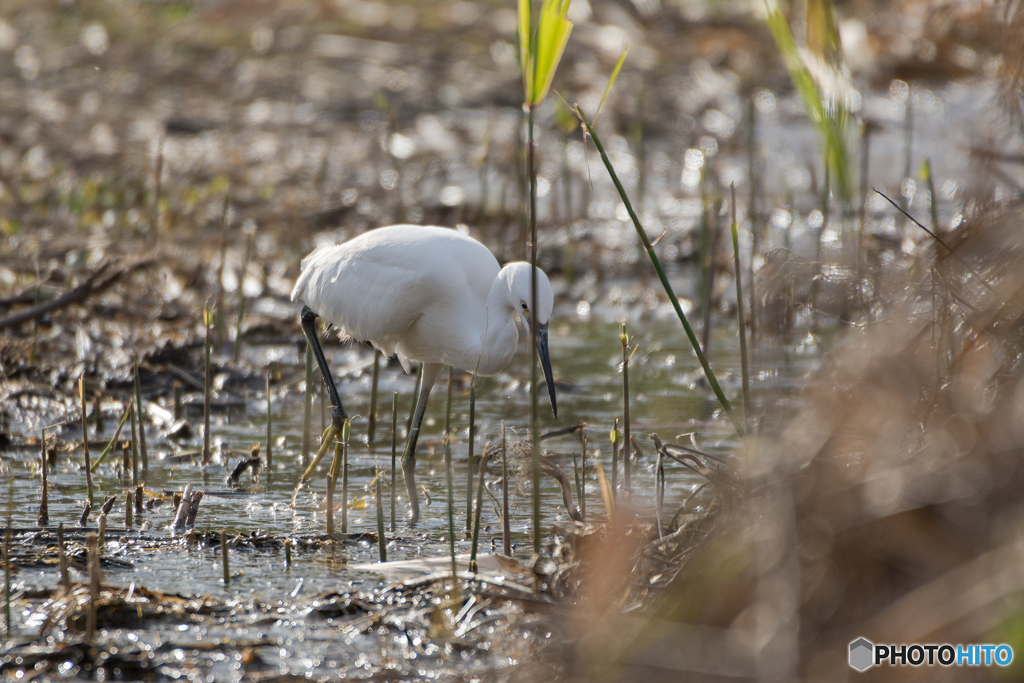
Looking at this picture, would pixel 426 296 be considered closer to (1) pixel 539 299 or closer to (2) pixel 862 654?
(1) pixel 539 299

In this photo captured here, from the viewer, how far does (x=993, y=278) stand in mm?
2463

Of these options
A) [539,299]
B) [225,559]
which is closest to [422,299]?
[539,299]

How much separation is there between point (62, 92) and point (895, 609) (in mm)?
11879

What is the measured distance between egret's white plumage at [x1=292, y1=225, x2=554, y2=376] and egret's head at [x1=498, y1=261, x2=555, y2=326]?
4 centimetres

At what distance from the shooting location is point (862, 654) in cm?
206

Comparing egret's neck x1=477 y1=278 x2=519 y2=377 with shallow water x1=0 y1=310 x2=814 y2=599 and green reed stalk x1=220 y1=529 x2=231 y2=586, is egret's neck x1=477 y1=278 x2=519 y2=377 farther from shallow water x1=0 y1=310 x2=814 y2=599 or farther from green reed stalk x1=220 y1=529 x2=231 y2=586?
green reed stalk x1=220 y1=529 x2=231 y2=586

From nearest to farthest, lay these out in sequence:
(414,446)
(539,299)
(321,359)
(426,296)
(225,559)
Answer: (225,559) → (539,299) → (426,296) → (414,446) → (321,359)

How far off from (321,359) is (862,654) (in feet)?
12.9

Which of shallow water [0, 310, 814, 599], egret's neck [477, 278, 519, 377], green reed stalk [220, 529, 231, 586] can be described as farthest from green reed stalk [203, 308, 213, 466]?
green reed stalk [220, 529, 231, 586]

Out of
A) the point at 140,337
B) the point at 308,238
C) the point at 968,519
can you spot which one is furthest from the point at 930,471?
the point at 308,238

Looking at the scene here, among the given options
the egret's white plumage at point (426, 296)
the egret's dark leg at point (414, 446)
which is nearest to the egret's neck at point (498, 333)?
the egret's white plumage at point (426, 296)

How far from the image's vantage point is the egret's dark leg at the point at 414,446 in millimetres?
4410

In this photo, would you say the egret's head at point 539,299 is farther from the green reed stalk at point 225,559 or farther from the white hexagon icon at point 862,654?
the white hexagon icon at point 862,654

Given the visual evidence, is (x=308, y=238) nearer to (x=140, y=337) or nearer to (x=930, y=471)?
(x=140, y=337)
